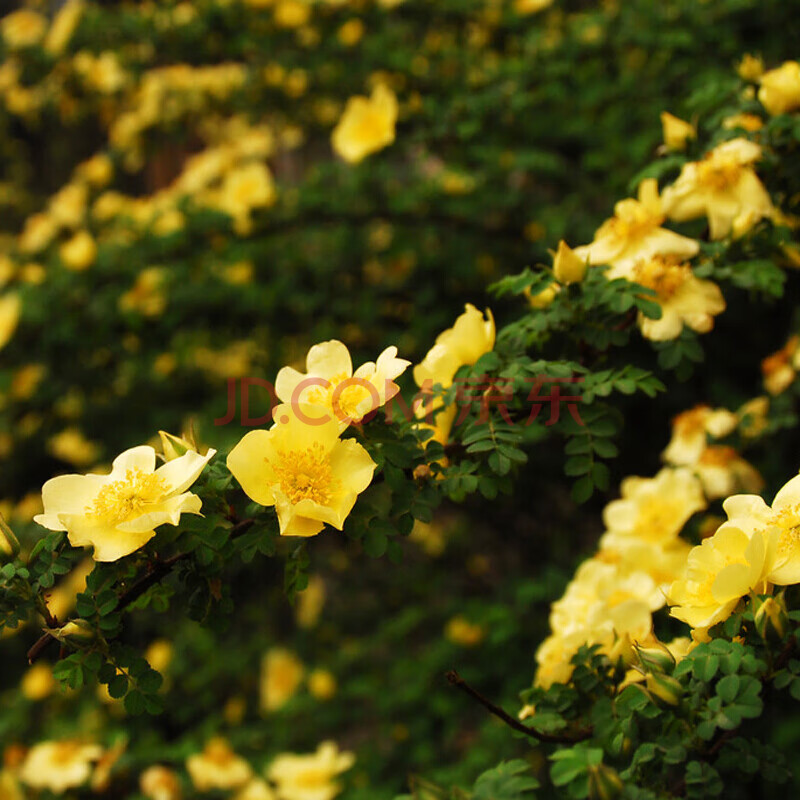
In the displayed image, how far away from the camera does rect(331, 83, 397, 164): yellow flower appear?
2.24m

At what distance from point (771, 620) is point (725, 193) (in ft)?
2.20

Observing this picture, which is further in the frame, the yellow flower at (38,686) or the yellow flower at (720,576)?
the yellow flower at (38,686)

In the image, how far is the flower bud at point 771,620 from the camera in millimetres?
838

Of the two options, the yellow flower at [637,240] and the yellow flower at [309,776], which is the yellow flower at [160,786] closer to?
the yellow flower at [309,776]

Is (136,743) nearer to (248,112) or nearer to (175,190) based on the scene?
(175,190)

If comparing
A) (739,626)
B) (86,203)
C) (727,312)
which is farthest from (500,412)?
(86,203)

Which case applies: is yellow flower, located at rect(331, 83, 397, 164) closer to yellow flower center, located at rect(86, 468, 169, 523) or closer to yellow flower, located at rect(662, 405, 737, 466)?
yellow flower, located at rect(662, 405, 737, 466)

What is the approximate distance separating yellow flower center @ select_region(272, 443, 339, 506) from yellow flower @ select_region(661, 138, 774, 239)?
68 cm

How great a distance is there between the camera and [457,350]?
3.71 ft

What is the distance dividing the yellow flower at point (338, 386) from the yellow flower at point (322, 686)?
175 centimetres

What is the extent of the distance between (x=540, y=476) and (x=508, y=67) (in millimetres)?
1263

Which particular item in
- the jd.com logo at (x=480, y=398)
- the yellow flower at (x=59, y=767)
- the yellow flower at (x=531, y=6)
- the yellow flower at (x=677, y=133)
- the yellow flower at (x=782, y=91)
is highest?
the yellow flower at (x=782, y=91)

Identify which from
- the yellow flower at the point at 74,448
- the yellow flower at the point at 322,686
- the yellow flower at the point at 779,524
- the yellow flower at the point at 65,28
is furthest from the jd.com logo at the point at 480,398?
the yellow flower at the point at 65,28

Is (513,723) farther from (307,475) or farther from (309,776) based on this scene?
(309,776)
